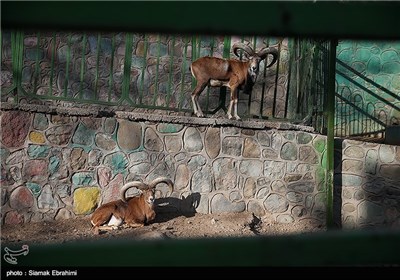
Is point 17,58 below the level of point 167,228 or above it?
above

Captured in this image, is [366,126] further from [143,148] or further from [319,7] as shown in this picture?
[319,7]

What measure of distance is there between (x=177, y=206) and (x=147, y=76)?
474 centimetres

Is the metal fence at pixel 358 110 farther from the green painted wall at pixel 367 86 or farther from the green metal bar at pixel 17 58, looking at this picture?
the green metal bar at pixel 17 58

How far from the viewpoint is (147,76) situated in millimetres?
10961

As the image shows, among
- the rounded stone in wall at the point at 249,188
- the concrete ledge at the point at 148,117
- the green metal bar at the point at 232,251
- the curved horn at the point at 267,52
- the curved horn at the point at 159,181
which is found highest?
the curved horn at the point at 267,52

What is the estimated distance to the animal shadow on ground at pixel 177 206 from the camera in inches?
267

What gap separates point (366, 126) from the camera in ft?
36.0

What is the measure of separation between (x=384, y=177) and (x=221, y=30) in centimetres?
721

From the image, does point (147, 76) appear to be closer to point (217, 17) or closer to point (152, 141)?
point (152, 141)

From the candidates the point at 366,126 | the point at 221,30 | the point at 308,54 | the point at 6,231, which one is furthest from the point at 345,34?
the point at 366,126

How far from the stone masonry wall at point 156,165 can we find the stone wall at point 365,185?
32cm

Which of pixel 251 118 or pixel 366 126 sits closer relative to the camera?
pixel 251 118

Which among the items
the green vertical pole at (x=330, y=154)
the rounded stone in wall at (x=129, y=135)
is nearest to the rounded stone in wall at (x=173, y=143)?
the rounded stone in wall at (x=129, y=135)

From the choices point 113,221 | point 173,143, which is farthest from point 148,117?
point 113,221
